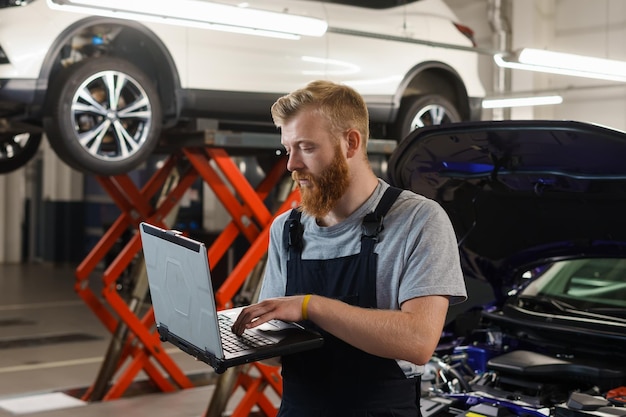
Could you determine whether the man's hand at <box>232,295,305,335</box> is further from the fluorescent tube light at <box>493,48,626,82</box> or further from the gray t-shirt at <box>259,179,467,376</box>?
the fluorescent tube light at <box>493,48,626,82</box>

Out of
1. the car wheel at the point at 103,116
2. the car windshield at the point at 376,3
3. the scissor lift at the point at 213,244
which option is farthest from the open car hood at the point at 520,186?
the car windshield at the point at 376,3

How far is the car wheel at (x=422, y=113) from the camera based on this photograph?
6.41m

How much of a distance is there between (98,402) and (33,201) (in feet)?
41.3

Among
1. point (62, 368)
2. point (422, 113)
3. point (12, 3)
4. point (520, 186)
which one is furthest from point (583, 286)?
point (62, 368)

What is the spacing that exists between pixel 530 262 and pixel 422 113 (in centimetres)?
308

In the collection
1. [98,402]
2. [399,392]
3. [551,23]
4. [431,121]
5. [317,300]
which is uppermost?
[551,23]

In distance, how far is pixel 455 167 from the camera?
10.2 ft

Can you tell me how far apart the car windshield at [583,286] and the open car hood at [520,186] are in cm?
14

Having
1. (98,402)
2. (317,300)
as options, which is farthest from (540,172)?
(98,402)

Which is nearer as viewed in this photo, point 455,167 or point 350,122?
point 350,122

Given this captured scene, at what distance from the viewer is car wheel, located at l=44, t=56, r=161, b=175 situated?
498 centimetres

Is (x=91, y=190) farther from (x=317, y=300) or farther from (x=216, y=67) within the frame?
(x=317, y=300)

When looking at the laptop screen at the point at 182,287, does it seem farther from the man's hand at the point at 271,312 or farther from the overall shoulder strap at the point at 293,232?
the overall shoulder strap at the point at 293,232

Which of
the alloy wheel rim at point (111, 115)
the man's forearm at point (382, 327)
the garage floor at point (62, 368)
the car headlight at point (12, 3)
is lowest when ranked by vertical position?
the garage floor at point (62, 368)
